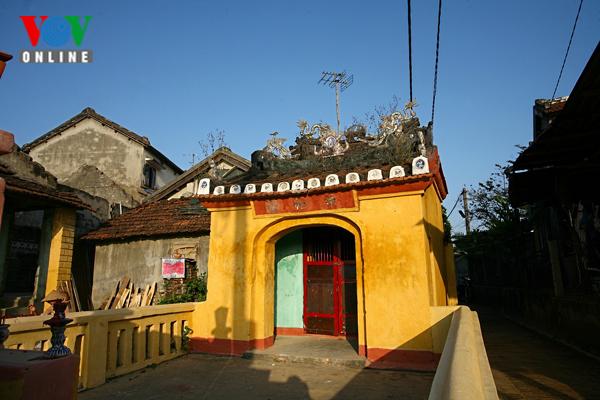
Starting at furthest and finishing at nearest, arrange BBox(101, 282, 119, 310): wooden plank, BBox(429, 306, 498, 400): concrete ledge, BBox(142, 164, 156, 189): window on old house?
BBox(142, 164, 156, 189): window on old house < BBox(101, 282, 119, 310): wooden plank < BBox(429, 306, 498, 400): concrete ledge

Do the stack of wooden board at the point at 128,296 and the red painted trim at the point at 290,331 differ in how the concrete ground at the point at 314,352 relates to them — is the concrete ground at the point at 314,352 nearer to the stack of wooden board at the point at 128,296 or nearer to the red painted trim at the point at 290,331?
the red painted trim at the point at 290,331

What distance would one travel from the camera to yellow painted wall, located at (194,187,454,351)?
6.60 m

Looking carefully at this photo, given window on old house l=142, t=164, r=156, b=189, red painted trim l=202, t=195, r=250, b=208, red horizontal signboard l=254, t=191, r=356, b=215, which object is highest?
window on old house l=142, t=164, r=156, b=189

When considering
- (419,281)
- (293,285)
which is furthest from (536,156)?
(293,285)

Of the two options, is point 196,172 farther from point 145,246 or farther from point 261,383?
point 261,383

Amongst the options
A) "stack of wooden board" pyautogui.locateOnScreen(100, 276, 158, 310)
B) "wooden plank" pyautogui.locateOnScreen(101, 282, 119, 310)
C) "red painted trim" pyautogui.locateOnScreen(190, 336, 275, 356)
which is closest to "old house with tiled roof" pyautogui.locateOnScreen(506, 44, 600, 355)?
"red painted trim" pyautogui.locateOnScreen(190, 336, 275, 356)

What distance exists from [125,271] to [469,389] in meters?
12.5

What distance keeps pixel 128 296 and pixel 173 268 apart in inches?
75.4

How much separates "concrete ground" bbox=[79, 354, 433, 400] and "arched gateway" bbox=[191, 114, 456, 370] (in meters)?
0.62

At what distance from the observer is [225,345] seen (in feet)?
25.6

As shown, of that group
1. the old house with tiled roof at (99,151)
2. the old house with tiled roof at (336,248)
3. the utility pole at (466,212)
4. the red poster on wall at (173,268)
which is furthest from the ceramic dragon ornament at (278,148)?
the utility pole at (466,212)

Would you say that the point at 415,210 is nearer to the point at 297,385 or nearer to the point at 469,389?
the point at 297,385

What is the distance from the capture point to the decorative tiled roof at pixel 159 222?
11.9m

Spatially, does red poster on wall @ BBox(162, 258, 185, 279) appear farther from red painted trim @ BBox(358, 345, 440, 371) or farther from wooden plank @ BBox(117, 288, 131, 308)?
red painted trim @ BBox(358, 345, 440, 371)
